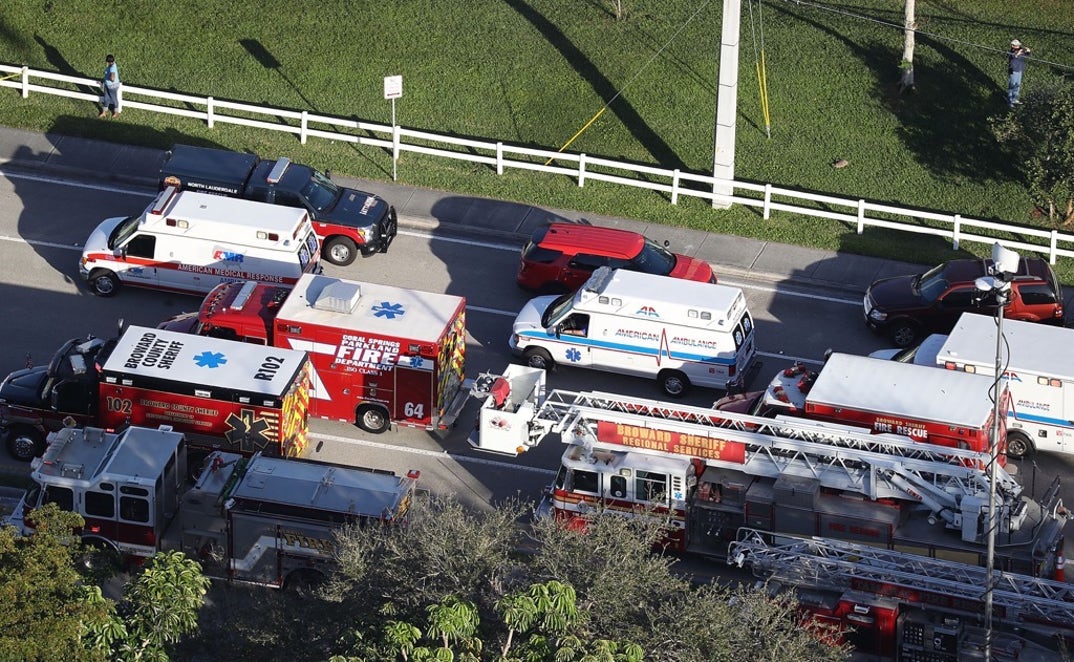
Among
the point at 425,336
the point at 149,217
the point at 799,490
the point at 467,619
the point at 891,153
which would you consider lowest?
the point at 467,619

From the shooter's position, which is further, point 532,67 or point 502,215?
point 532,67

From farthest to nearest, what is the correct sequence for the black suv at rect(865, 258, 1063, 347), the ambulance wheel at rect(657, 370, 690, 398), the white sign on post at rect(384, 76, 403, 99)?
the white sign on post at rect(384, 76, 403, 99), the black suv at rect(865, 258, 1063, 347), the ambulance wheel at rect(657, 370, 690, 398)

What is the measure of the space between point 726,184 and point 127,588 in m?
20.4

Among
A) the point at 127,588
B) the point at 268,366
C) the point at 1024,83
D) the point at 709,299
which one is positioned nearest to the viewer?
the point at 127,588

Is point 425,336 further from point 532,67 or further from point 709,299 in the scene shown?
point 532,67

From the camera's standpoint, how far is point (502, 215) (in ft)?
129

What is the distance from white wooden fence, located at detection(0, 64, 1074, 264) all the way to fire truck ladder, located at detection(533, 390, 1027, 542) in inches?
457

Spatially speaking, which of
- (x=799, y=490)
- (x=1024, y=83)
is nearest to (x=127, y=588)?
(x=799, y=490)

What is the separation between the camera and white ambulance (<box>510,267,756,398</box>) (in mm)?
32219

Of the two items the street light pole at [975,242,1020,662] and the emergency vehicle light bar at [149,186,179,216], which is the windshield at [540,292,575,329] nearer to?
the emergency vehicle light bar at [149,186,179,216]

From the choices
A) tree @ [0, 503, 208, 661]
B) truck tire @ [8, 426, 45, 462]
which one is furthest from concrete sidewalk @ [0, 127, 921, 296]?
tree @ [0, 503, 208, 661]

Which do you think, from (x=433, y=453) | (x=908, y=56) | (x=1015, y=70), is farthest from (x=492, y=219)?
(x=1015, y=70)

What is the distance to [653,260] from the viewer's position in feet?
115

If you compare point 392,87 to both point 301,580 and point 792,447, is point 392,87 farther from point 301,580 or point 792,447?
point 792,447
